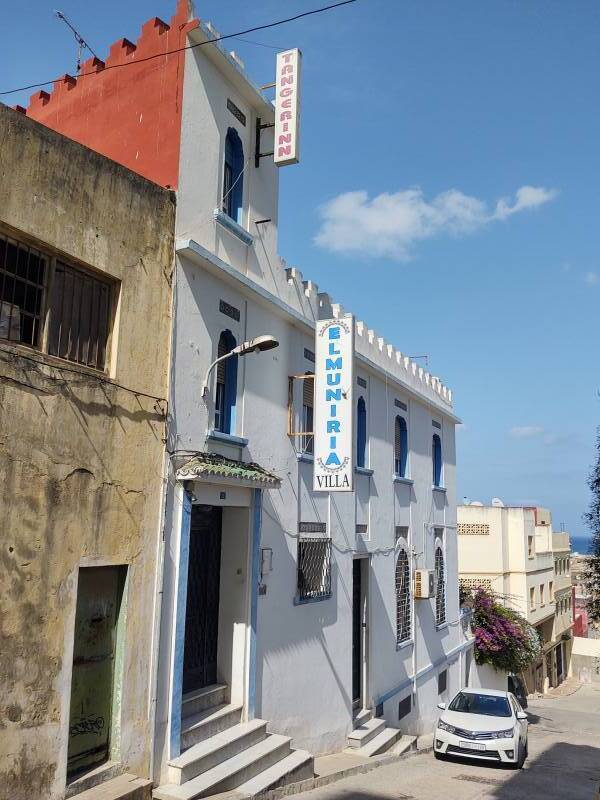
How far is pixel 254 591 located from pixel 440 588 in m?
11.2

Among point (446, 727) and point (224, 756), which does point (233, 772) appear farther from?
point (446, 727)

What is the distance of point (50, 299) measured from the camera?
720 centimetres

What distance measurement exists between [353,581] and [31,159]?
32.8 ft

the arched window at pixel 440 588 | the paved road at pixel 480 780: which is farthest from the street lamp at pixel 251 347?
the arched window at pixel 440 588

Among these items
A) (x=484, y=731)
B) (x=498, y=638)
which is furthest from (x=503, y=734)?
(x=498, y=638)

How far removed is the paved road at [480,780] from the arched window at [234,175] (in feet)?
26.2

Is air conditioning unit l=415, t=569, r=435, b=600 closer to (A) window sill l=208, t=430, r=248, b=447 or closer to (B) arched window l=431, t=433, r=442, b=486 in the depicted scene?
(B) arched window l=431, t=433, r=442, b=486

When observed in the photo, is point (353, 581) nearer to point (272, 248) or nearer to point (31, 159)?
point (272, 248)

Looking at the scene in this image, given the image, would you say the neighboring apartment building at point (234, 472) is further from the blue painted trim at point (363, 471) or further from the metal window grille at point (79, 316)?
the metal window grille at point (79, 316)

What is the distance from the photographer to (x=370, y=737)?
43.0 feet

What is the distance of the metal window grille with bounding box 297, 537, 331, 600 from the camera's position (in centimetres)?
1145

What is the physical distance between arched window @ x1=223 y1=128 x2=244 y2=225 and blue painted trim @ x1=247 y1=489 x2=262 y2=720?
13.6 ft

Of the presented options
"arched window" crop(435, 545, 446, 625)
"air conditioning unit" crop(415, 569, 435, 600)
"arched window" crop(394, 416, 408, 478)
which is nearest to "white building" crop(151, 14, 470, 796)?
"air conditioning unit" crop(415, 569, 435, 600)

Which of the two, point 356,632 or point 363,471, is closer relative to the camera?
point 356,632
